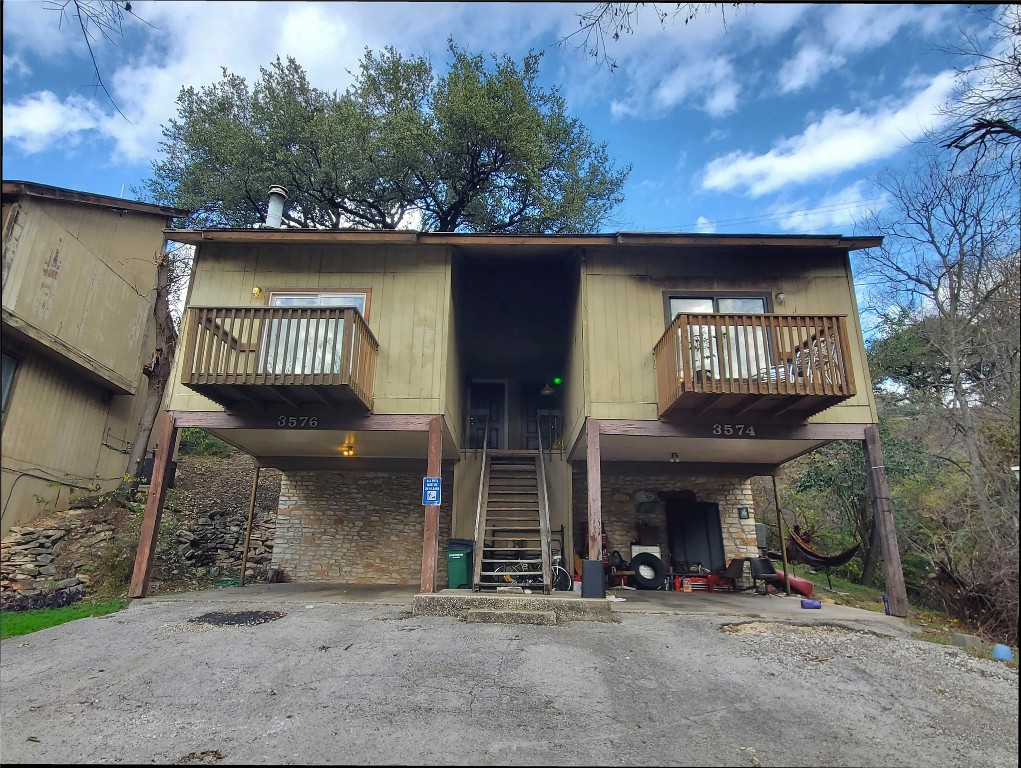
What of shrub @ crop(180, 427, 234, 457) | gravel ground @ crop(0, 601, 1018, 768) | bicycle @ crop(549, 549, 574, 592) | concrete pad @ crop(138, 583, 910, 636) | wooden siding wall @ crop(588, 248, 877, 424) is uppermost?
wooden siding wall @ crop(588, 248, 877, 424)

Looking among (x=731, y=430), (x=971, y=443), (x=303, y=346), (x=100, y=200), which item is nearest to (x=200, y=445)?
(x=100, y=200)

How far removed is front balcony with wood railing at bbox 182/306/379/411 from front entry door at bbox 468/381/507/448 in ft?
20.1

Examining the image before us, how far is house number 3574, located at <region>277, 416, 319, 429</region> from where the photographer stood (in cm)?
902

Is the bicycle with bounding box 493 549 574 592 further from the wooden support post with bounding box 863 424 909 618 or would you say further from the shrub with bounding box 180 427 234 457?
the shrub with bounding box 180 427 234 457

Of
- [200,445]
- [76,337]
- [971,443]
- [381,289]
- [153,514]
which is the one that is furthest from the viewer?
[200,445]

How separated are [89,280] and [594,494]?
10655mm

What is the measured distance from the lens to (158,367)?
13.3 metres

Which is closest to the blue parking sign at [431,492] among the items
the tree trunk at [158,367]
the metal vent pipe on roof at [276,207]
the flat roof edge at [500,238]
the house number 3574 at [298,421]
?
the house number 3574 at [298,421]

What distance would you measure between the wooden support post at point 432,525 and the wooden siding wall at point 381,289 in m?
0.35

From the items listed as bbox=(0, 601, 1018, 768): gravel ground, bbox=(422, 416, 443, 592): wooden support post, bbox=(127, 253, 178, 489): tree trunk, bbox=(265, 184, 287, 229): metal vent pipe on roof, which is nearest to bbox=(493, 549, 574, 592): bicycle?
bbox=(422, 416, 443, 592): wooden support post

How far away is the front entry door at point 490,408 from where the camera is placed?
46.9 feet

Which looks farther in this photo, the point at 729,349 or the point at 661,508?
the point at 661,508

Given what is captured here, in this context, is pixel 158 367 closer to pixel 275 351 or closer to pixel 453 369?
pixel 275 351

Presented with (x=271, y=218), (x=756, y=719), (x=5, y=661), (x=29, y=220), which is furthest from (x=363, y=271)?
(x=756, y=719)
